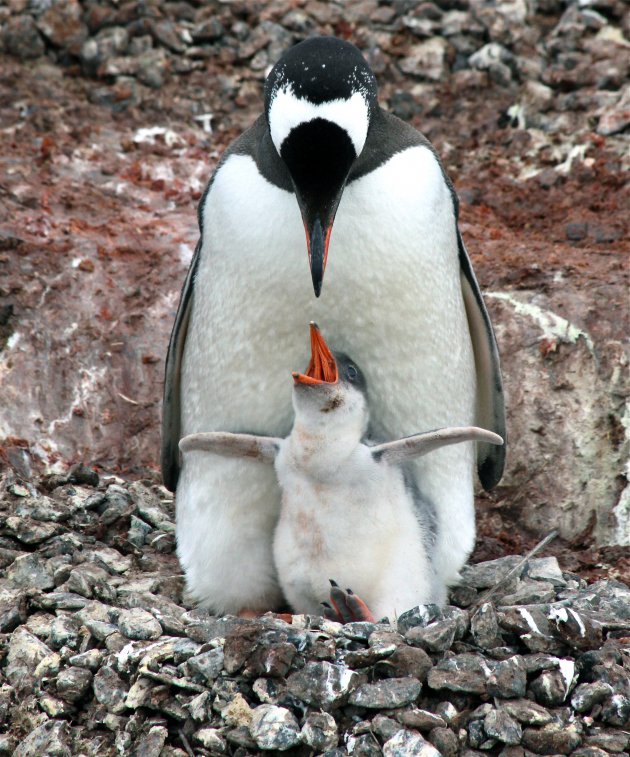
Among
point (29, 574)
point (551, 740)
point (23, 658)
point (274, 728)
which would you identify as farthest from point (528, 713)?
point (29, 574)

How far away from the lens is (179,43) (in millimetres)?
5703

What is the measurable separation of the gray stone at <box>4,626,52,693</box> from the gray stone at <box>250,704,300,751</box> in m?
0.62

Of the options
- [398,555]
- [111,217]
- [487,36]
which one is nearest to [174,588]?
[398,555]

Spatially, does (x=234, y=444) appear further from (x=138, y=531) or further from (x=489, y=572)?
(x=489, y=572)

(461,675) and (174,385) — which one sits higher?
(174,385)

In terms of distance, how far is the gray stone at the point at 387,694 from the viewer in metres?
2.44

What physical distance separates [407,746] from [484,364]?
141 centimetres

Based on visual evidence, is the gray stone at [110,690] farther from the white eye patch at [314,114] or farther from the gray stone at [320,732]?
the white eye patch at [314,114]

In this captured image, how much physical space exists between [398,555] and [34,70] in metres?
3.58

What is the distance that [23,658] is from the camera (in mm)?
2779

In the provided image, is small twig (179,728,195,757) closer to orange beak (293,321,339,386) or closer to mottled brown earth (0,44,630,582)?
orange beak (293,321,339,386)

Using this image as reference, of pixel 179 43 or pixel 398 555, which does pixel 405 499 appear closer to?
pixel 398 555

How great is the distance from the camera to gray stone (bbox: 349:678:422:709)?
244 cm

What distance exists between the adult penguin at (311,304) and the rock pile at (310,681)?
0.36 metres
